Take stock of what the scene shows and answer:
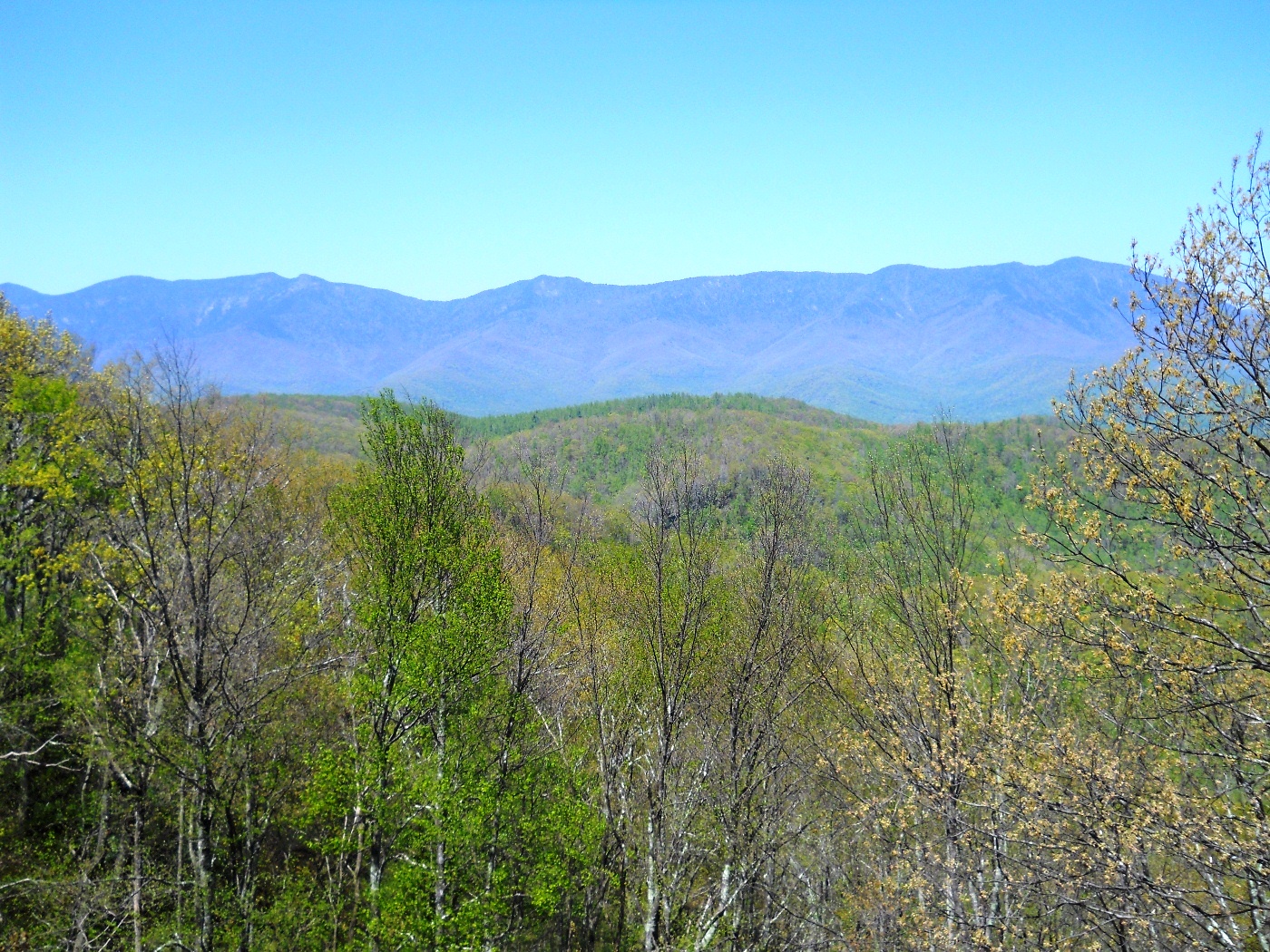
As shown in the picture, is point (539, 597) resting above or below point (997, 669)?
above

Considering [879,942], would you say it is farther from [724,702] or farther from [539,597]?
[539,597]

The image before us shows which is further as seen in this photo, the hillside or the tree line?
the hillside

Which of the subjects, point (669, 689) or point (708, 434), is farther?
point (708, 434)

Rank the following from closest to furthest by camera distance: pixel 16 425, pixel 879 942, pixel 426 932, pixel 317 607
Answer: pixel 879 942
pixel 426 932
pixel 16 425
pixel 317 607

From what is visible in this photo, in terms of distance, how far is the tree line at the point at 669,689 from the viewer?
24.5 ft

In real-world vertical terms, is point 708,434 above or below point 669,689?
above

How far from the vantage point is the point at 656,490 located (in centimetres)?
1267

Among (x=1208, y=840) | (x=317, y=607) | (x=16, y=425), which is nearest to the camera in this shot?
(x=1208, y=840)

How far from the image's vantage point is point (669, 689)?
1388cm

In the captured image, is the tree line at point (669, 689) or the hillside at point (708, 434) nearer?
the tree line at point (669, 689)

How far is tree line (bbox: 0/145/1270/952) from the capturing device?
24.5ft

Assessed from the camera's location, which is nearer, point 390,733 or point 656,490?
point 656,490

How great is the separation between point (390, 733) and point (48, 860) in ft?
31.8

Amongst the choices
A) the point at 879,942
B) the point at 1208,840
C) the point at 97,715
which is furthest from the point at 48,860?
the point at 1208,840
